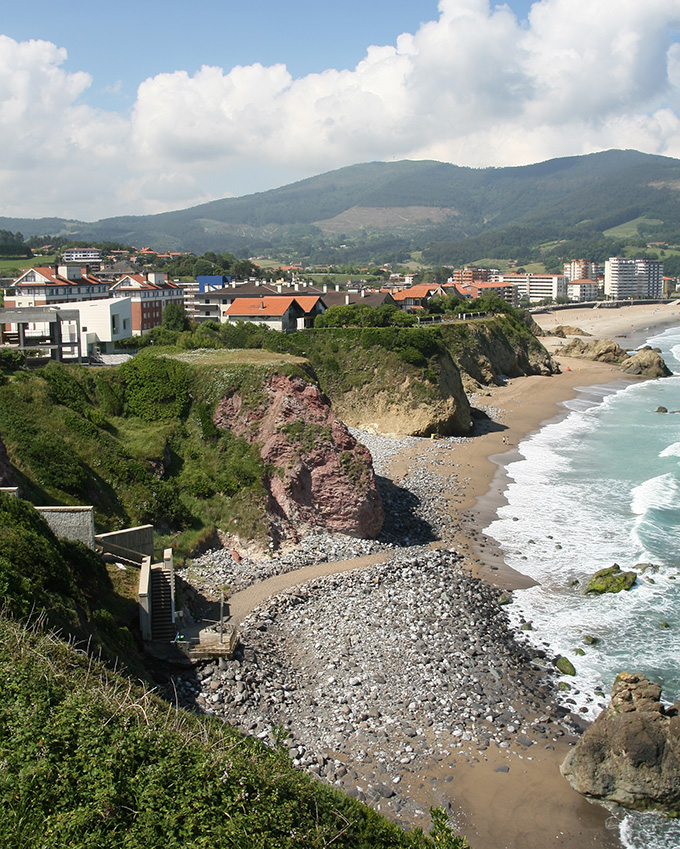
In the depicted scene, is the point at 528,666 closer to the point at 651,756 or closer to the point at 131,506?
the point at 651,756

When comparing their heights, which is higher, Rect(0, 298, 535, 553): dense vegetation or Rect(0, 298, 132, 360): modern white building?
Rect(0, 298, 132, 360): modern white building

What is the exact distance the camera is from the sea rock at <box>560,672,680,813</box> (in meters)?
16.7

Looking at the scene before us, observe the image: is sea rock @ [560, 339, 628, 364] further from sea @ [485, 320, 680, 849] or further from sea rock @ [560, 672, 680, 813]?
sea rock @ [560, 672, 680, 813]

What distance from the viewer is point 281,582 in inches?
959

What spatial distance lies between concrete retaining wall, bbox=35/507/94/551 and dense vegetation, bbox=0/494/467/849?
6.94 metres

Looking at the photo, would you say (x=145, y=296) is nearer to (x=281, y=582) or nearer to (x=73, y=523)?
(x=281, y=582)

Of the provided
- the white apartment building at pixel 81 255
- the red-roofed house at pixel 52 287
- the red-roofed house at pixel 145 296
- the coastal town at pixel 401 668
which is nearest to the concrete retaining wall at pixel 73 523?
the coastal town at pixel 401 668

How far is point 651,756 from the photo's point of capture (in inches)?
663

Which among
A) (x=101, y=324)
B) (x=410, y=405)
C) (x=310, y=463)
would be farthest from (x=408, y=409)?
(x=310, y=463)

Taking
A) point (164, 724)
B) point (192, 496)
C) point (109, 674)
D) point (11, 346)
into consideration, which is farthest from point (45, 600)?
point (11, 346)

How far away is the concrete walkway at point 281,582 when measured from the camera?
2236 cm

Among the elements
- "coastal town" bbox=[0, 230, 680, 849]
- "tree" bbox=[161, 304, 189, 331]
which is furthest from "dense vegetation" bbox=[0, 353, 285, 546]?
"tree" bbox=[161, 304, 189, 331]

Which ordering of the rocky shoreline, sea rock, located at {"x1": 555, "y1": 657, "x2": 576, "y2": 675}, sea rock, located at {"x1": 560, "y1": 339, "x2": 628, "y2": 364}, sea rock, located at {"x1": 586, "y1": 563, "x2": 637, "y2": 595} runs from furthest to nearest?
sea rock, located at {"x1": 560, "y1": 339, "x2": 628, "y2": 364} → sea rock, located at {"x1": 586, "y1": 563, "x2": 637, "y2": 595} → sea rock, located at {"x1": 555, "y1": 657, "x2": 576, "y2": 675} → the rocky shoreline

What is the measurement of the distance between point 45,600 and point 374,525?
15992 mm
